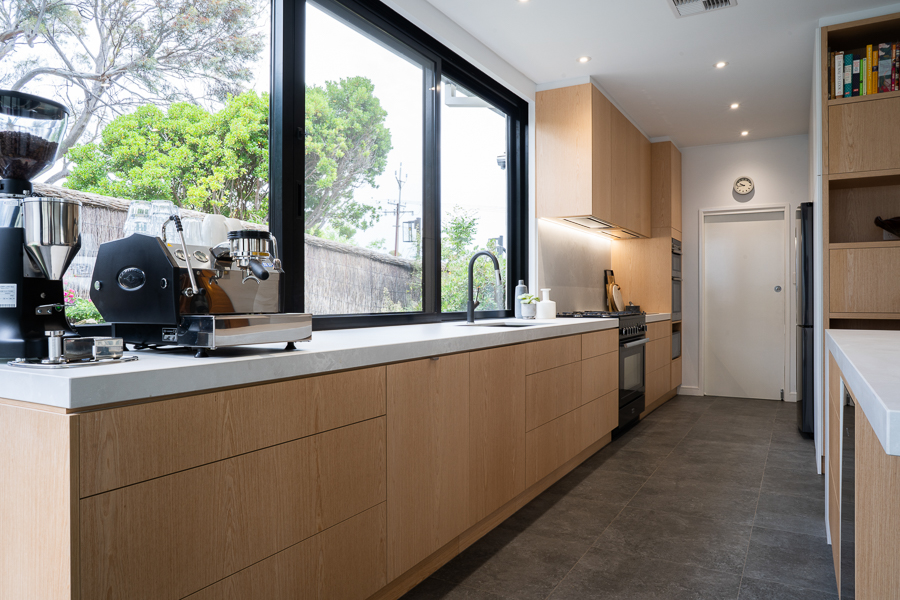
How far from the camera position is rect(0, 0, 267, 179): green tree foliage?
4.96 feet

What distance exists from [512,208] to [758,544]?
258 centimetres

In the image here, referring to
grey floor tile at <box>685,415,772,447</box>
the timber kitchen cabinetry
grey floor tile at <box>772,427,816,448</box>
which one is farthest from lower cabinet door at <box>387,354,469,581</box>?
grey floor tile at <box>772,427,816,448</box>

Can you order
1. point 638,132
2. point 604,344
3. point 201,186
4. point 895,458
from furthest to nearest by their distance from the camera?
1. point 638,132
2. point 604,344
3. point 201,186
4. point 895,458

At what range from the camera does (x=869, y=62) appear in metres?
2.97

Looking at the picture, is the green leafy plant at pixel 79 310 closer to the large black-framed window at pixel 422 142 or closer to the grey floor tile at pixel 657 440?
the large black-framed window at pixel 422 142

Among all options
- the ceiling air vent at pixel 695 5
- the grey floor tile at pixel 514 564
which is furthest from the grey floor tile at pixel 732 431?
the ceiling air vent at pixel 695 5

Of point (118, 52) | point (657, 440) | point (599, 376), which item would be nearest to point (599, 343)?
point (599, 376)

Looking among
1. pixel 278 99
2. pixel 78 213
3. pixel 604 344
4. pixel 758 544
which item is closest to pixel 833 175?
pixel 604 344

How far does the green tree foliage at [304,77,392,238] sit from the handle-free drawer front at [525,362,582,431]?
1.13 metres

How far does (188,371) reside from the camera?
1170mm

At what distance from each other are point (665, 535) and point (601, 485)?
67 cm

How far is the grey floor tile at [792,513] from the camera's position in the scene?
2.54 m

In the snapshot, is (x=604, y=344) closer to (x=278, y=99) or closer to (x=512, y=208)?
(x=512, y=208)

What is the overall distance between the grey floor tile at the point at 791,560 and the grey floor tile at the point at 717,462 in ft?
2.36
